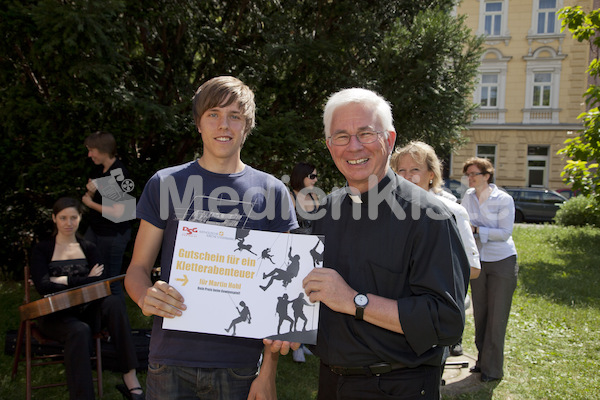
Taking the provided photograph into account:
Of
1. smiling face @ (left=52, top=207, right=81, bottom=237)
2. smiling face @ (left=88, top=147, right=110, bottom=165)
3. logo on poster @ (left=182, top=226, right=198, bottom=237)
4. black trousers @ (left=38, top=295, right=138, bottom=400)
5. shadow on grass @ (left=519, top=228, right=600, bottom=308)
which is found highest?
smiling face @ (left=88, top=147, right=110, bottom=165)

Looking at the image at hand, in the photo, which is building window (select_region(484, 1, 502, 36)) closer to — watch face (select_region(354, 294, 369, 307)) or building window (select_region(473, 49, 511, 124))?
building window (select_region(473, 49, 511, 124))

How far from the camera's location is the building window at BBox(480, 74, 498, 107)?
28516 mm

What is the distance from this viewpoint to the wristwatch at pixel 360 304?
1744 mm

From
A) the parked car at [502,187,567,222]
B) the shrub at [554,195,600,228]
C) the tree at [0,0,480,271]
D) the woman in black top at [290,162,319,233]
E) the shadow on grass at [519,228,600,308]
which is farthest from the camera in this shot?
the parked car at [502,187,567,222]

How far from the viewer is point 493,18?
92.2ft

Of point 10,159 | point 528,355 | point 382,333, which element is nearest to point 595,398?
point 528,355

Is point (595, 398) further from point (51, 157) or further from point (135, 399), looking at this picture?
point (51, 157)

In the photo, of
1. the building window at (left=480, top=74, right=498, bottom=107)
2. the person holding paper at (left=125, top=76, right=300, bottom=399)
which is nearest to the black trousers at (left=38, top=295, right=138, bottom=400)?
the person holding paper at (left=125, top=76, right=300, bottom=399)

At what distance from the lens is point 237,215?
2.08m

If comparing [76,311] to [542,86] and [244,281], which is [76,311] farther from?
[542,86]

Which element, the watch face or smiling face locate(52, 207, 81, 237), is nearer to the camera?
the watch face

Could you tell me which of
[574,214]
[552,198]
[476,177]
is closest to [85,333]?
[476,177]

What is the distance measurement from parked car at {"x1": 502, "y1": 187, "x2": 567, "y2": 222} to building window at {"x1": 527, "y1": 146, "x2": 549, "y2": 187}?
7.07 meters

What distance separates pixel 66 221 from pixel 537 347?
18.0 feet
